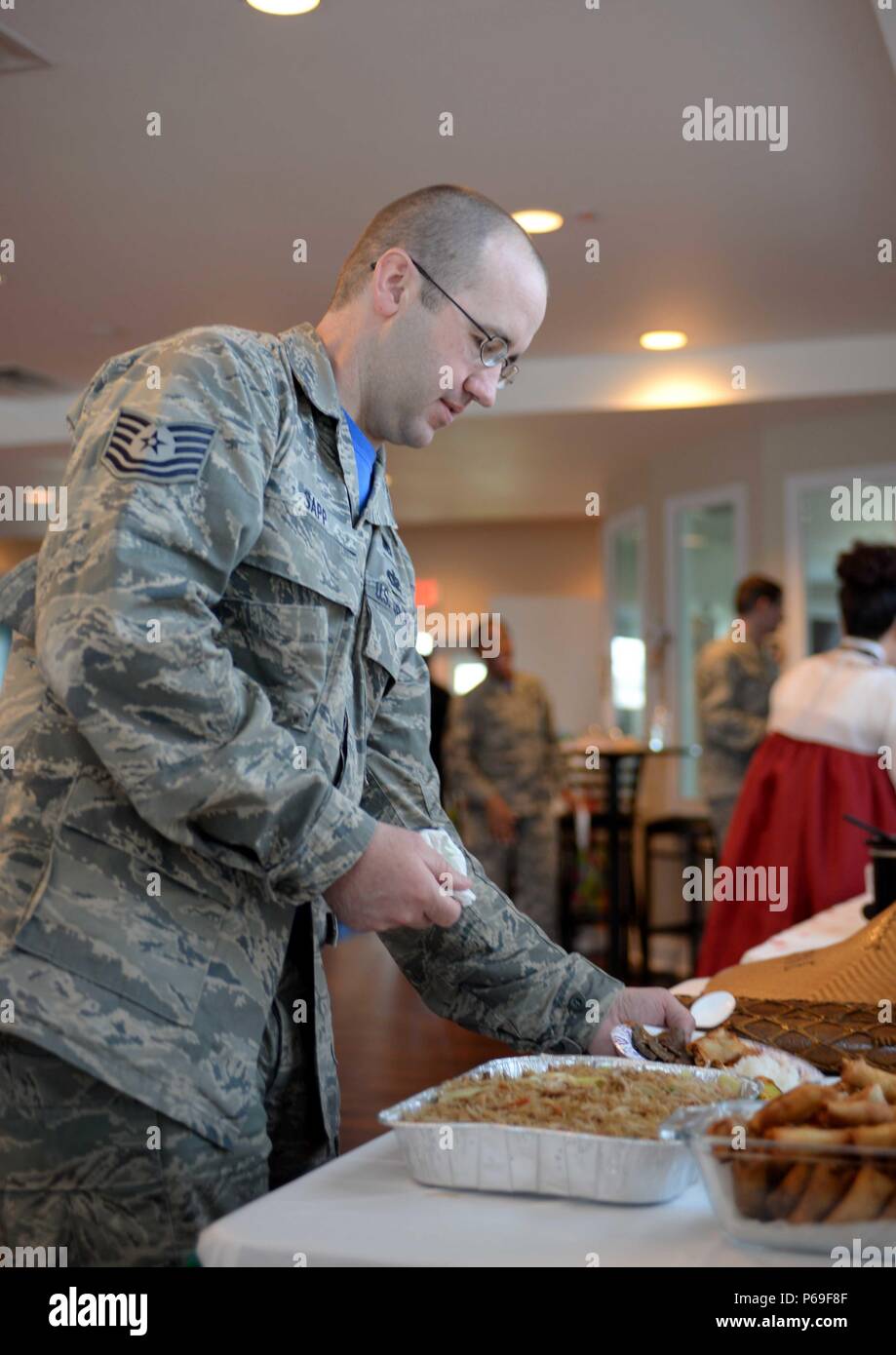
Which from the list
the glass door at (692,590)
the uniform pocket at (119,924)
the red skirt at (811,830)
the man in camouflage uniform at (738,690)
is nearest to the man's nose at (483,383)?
the uniform pocket at (119,924)

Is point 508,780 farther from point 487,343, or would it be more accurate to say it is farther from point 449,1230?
point 449,1230

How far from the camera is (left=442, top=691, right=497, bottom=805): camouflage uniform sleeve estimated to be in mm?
6836

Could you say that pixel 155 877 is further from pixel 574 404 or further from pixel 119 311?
pixel 574 404

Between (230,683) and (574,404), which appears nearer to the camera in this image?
(230,683)

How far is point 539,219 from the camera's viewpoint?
176 inches

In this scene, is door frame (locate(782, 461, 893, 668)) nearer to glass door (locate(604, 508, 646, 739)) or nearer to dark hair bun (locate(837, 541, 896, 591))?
glass door (locate(604, 508, 646, 739))

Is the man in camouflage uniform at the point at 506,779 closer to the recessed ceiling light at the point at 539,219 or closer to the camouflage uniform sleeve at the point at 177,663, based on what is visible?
the recessed ceiling light at the point at 539,219

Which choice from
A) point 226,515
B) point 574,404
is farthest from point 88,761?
point 574,404

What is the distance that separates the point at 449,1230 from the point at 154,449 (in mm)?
580

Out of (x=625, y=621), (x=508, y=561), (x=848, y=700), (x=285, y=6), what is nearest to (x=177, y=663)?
(x=848, y=700)

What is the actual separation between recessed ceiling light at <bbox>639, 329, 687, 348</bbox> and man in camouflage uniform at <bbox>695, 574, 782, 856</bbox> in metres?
1.03

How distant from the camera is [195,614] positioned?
1.05m

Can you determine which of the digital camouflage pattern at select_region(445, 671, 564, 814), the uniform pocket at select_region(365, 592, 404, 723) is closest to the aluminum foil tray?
the uniform pocket at select_region(365, 592, 404, 723)
